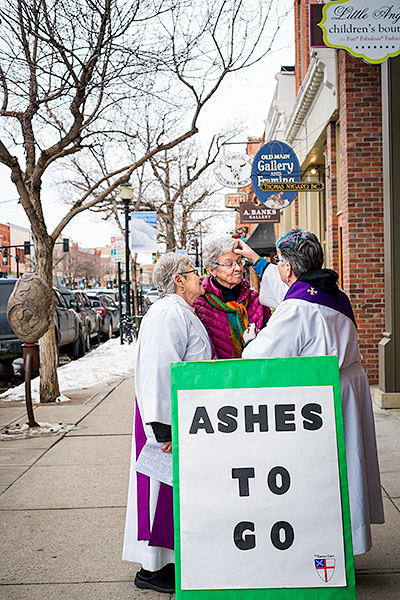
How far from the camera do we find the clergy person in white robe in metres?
3.52

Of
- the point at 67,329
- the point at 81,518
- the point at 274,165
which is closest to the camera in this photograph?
the point at 81,518

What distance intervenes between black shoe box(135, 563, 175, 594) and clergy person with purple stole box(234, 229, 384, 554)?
1.08 metres

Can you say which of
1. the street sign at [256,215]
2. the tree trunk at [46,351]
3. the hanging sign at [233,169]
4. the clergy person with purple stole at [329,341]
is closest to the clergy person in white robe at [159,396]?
the clergy person with purple stole at [329,341]

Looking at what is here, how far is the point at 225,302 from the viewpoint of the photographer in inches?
186

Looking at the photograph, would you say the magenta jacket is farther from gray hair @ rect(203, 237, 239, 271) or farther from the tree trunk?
the tree trunk

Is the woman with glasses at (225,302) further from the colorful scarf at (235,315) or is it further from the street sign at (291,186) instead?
the street sign at (291,186)

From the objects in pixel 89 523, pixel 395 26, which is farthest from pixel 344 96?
pixel 89 523

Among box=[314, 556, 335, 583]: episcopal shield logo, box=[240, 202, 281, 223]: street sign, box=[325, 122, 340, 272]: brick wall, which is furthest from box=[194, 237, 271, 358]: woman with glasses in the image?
box=[240, 202, 281, 223]: street sign

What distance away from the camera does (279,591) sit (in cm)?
274

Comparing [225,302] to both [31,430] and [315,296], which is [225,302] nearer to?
[315,296]

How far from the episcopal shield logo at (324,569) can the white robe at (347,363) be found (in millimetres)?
697

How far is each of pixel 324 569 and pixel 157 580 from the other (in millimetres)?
1392

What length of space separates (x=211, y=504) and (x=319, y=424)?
1.81ft

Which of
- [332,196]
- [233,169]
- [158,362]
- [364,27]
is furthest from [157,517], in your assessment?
[233,169]
